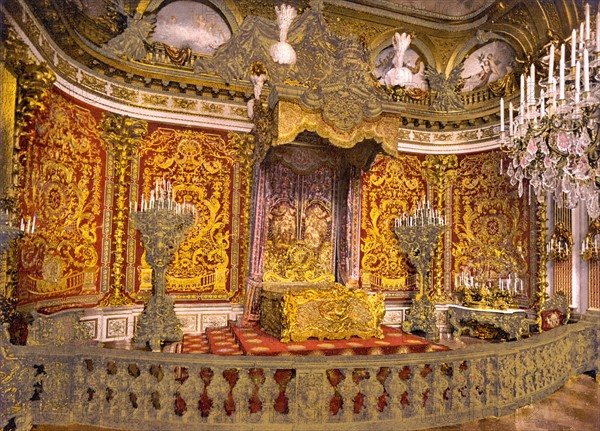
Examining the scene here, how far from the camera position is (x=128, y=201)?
266 inches

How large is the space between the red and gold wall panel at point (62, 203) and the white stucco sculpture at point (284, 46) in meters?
2.92

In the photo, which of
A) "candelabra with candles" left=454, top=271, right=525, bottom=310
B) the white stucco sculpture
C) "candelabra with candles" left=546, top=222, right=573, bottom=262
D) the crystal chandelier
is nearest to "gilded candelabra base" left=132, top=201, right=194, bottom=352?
the white stucco sculpture

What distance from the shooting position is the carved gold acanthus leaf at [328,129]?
5199 mm

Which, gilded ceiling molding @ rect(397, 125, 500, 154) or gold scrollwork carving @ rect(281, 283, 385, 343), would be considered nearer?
gold scrollwork carving @ rect(281, 283, 385, 343)

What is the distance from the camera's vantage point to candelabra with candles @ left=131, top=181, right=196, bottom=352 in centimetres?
575

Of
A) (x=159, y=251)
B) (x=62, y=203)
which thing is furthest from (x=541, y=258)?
(x=62, y=203)

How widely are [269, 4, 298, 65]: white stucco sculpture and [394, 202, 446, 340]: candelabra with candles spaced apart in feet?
11.5

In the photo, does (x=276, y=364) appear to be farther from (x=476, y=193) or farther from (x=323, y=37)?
(x=476, y=193)

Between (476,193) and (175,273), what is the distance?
5942 mm

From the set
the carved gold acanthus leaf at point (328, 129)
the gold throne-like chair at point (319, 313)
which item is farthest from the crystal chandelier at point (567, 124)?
the gold throne-like chair at point (319, 313)

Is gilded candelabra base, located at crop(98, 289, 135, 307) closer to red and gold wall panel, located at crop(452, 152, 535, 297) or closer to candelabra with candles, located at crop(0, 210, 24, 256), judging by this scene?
candelabra with candles, located at crop(0, 210, 24, 256)

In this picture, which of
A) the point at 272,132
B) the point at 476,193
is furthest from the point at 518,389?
the point at 476,193

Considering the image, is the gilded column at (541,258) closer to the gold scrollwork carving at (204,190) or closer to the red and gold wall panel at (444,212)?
the red and gold wall panel at (444,212)

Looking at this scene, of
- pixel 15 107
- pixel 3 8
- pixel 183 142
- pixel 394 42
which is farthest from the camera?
pixel 394 42
